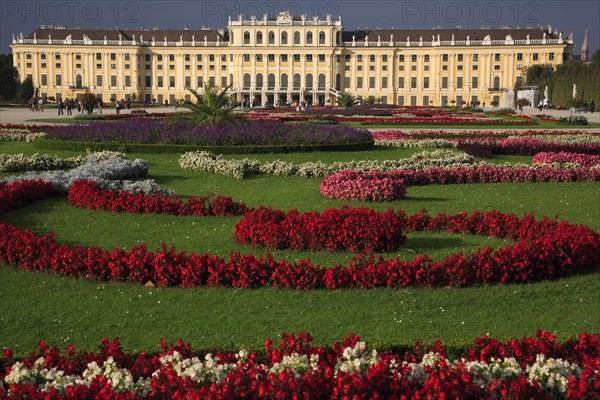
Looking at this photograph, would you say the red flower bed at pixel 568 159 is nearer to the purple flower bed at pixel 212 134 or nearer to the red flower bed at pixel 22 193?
the purple flower bed at pixel 212 134

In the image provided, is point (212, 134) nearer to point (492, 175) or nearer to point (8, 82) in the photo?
point (492, 175)

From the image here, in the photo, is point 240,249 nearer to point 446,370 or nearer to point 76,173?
point 446,370

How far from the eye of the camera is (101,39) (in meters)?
72.4

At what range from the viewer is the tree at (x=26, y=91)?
197ft

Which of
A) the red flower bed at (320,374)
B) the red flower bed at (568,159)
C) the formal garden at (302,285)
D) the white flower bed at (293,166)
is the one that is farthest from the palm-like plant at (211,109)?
the red flower bed at (320,374)

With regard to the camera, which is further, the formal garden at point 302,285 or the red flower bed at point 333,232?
the red flower bed at point 333,232

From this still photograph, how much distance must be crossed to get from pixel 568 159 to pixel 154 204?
772 cm

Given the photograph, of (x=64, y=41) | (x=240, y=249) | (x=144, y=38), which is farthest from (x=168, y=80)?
(x=240, y=249)

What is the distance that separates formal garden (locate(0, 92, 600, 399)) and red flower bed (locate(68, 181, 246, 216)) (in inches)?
0.9

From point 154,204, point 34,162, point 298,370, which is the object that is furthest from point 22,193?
point 298,370

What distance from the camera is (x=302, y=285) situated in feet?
18.2

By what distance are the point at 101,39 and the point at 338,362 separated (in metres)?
73.6

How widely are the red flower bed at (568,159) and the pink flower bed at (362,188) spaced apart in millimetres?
4262

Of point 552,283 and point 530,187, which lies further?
point 530,187
